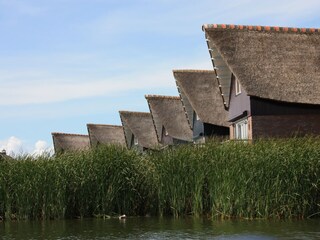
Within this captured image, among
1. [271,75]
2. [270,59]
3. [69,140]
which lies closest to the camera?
[271,75]

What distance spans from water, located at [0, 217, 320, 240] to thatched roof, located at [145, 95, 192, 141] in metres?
26.4

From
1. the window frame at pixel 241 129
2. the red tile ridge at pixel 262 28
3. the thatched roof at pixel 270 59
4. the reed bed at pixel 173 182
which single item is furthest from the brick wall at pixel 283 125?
the reed bed at pixel 173 182

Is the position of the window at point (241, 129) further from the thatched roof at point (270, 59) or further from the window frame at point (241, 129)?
the thatched roof at point (270, 59)

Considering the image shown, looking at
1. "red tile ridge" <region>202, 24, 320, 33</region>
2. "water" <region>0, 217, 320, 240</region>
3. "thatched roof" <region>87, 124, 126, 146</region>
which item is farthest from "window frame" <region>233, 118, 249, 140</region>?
"thatched roof" <region>87, 124, 126, 146</region>

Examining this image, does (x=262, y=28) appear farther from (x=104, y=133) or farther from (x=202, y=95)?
(x=104, y=133)

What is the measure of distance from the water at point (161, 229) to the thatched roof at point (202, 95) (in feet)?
61.2

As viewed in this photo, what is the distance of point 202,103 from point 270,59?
9.30 meters

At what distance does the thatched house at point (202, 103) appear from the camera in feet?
132

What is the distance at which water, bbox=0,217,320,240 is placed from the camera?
16.7 metres

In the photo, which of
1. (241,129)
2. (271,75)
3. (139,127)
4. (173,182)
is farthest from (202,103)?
(173,182)

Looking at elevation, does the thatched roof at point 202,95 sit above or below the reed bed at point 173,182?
above

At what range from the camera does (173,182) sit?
72.9 ft

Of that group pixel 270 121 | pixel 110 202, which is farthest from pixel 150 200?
pixel 270 121

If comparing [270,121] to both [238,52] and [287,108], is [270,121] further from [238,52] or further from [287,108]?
[238,52]
